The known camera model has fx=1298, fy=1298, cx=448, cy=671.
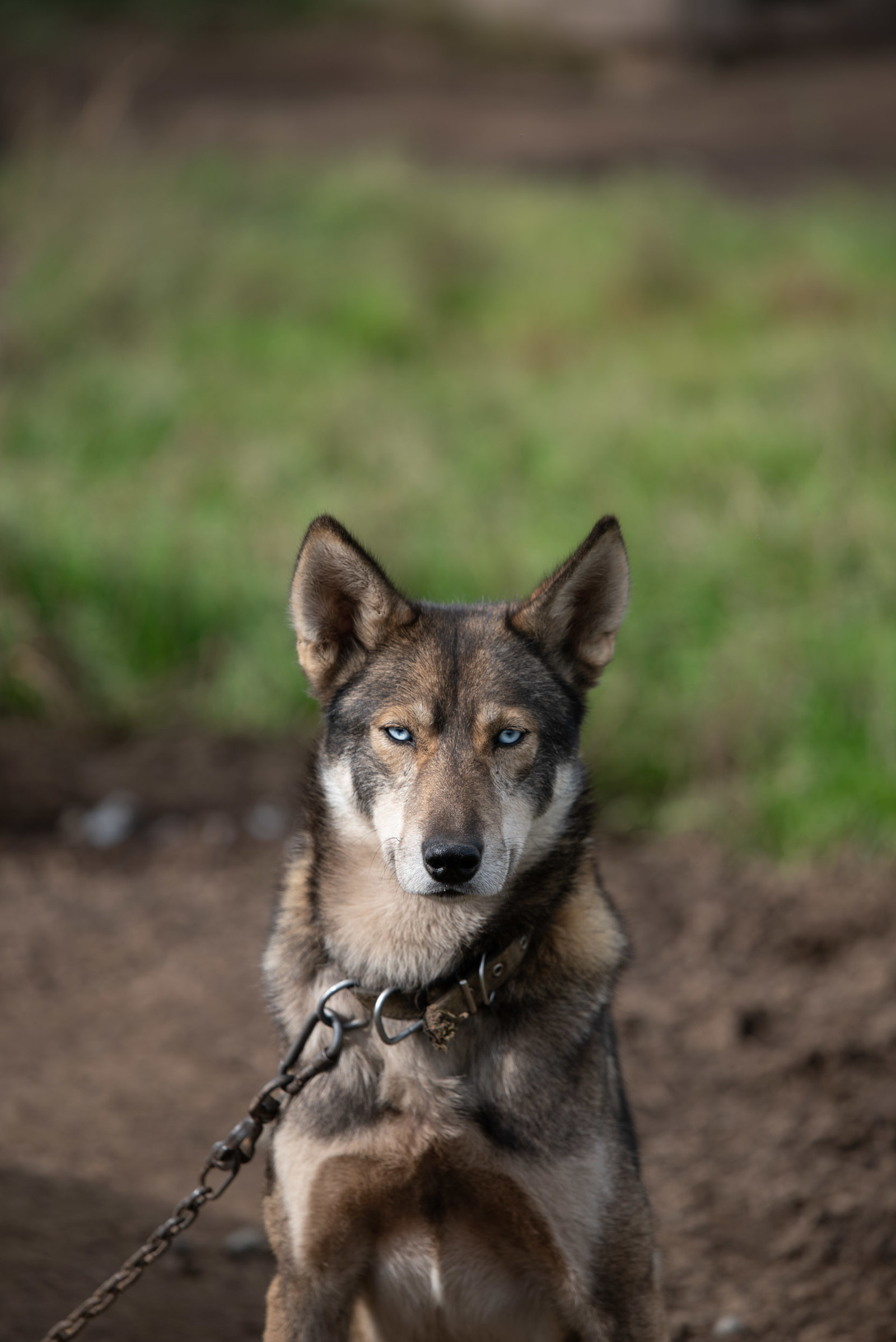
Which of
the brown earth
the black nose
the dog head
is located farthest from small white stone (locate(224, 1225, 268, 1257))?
the brown earth

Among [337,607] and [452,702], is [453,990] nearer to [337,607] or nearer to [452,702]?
[452,702]

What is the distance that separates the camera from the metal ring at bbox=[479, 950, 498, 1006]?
269cm

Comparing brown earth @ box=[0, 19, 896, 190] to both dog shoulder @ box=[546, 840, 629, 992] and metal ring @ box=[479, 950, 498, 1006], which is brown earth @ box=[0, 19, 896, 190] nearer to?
dog shoulder @ box=[546, 840, 629, 992]

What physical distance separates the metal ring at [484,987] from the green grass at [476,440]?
3.31 metres

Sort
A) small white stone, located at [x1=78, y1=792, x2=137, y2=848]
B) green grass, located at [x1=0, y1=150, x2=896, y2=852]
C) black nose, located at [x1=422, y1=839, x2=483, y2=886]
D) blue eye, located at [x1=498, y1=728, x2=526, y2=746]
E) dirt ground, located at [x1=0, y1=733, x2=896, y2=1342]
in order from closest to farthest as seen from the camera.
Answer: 1. black nose, located at [x1=422, y1=839, x2=483, y2=886]
2. blue eye, located at [x1=498, y1=728, x2=526, y2=746]
3. dirt ground, located at [x1=0, y1=733, x2=896, y2=1342]
4. small white stone, located at [x1=78, y1=792, x2=137, y2=848]
5. green grass, located at [x1=0, y1=150, x2=896, y2=852]

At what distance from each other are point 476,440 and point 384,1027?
276 inches

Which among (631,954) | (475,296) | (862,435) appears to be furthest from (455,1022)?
(475,296)

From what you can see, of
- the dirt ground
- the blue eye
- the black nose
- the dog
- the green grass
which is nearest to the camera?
the black nose

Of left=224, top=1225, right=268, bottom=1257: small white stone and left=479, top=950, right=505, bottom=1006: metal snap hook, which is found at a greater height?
left=479, top=950, right=505, bottom=1006: metal snap hook

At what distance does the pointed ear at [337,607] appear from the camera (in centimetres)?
288

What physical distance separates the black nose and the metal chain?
36 cm

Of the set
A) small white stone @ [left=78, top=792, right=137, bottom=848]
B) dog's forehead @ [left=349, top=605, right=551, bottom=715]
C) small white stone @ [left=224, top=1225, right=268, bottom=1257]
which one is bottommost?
small white stone @ [left=224, top=1225, right=268, bottom=1257]

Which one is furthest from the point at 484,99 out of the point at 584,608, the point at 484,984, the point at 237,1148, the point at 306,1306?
the point at 306,1306

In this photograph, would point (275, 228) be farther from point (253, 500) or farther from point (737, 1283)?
point (737, 1283)
